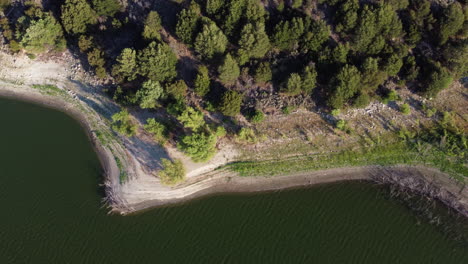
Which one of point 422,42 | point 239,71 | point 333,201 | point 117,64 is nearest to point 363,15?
point 422,42

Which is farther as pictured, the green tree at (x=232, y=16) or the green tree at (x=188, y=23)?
the green tree at (x=188, y=23)

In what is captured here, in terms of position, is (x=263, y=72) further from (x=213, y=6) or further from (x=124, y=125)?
(x=124, y=125)

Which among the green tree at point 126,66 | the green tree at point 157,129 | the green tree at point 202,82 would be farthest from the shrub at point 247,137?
the green tree at point 126,66

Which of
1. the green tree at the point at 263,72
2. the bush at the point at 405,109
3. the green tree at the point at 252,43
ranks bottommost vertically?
the bush at the point at 405,109

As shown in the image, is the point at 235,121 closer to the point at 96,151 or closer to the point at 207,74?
the point at 207,74

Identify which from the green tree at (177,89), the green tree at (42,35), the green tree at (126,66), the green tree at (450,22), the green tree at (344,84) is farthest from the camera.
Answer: the green tree at (42,35)

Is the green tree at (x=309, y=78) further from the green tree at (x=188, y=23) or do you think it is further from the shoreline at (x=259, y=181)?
the green tree at (x=188, y=23)

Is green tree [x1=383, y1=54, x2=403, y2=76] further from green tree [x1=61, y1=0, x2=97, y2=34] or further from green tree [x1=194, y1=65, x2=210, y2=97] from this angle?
green tree [x1=61, y1=0, x2=97, y2=34]
